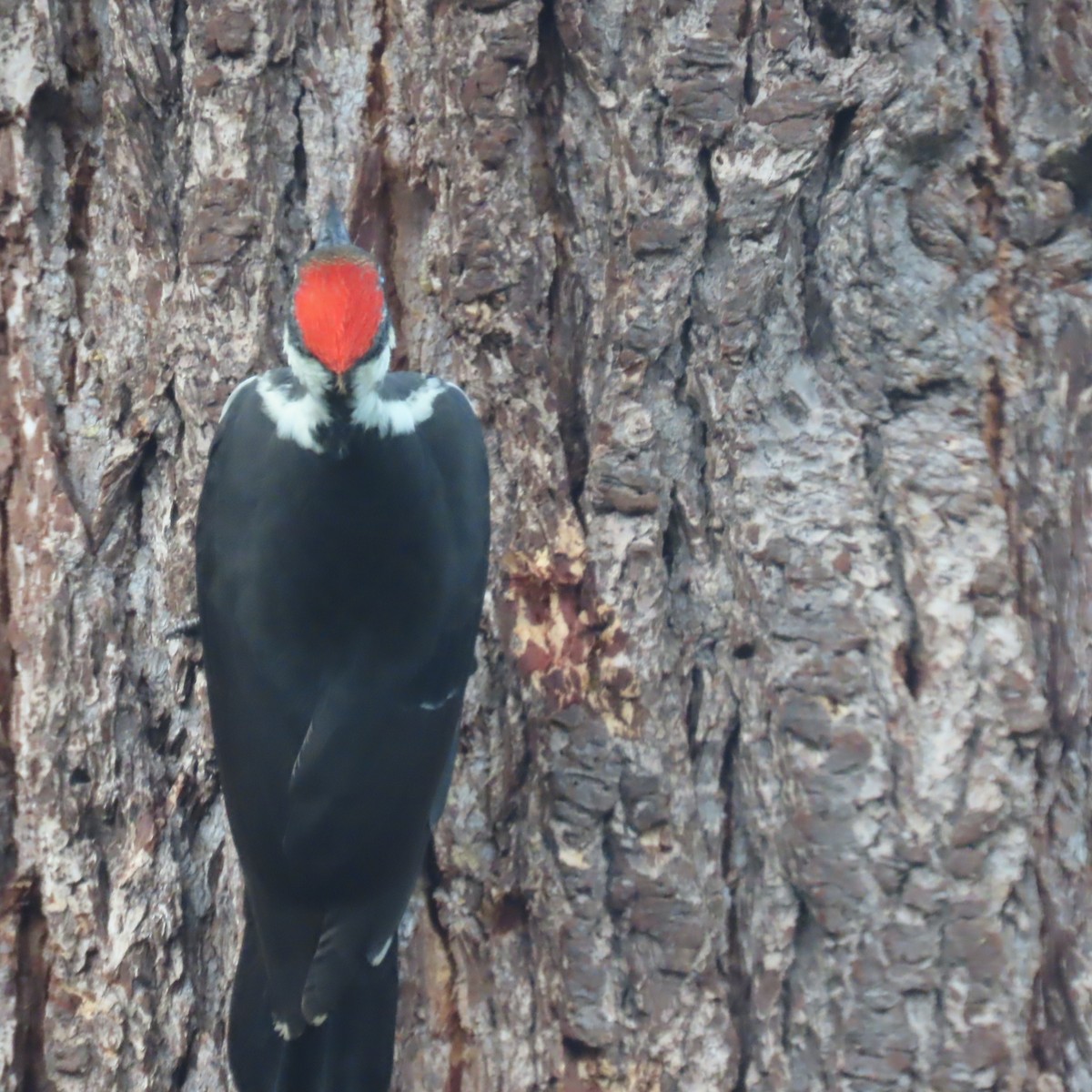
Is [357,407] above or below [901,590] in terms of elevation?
above

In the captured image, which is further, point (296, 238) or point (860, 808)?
point (296, 238)

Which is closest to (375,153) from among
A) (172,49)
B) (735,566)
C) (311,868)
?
(172,49)

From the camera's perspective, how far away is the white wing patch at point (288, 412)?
1504 millimetres

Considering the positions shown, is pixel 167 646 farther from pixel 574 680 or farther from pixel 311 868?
pixel 574 680

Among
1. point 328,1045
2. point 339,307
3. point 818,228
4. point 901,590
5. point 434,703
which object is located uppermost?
point 818,228

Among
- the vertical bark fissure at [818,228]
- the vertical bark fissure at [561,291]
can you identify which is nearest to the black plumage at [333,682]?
the vertical bark fissure at [561,291]

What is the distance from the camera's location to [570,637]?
4.81ft

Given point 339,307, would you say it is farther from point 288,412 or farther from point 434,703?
point 434,703

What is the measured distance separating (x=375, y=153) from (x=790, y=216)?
22.1 inches

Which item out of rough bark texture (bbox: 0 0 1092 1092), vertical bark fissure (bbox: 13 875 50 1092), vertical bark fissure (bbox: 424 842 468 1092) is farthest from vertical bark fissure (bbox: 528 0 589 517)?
vertical bark fissure (bbox: 13 875 50 1092)

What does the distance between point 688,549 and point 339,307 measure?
53cm

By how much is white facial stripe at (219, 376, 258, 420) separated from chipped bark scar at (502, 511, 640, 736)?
1.38ft

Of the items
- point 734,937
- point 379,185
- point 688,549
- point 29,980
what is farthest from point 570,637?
point 29,980

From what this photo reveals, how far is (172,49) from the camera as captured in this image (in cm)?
157
